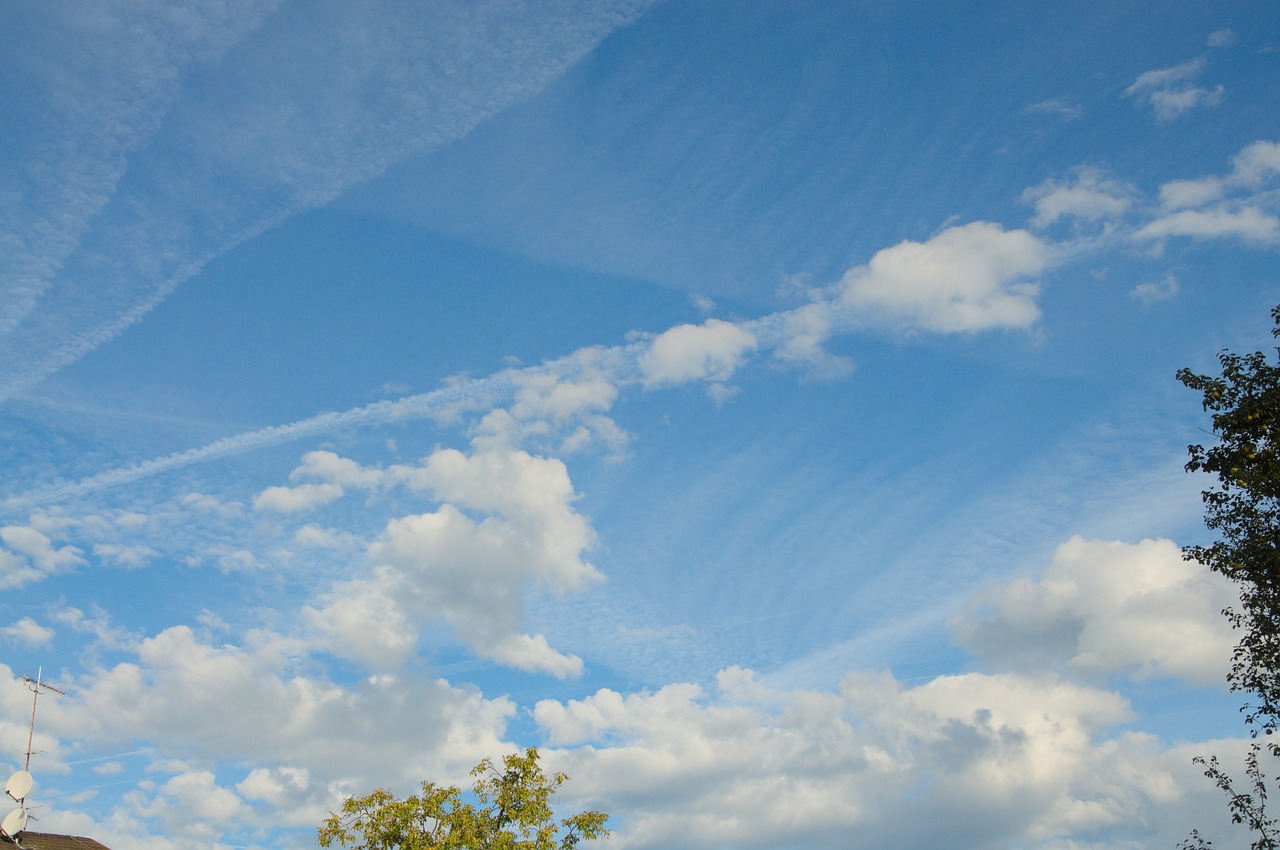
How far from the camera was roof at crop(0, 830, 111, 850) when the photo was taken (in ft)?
132

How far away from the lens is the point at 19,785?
1580 inches

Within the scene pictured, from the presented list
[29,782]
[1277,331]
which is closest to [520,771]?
[29,782]

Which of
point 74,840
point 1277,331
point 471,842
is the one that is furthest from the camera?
point 74,840

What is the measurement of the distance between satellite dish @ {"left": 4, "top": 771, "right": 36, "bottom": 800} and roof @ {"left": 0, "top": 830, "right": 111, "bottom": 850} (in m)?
1.64

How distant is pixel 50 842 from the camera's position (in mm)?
42219

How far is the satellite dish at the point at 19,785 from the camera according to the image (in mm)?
39812

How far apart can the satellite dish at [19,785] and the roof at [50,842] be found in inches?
64.6

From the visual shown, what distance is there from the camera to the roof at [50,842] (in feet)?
132

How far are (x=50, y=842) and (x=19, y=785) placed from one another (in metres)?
3.68

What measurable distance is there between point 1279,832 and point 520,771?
24379mm

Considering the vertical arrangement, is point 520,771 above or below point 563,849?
above

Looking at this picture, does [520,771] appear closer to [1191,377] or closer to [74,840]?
[74,840]

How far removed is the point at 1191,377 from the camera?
27797mm

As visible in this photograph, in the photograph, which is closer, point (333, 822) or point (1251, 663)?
point (1251, 663)
